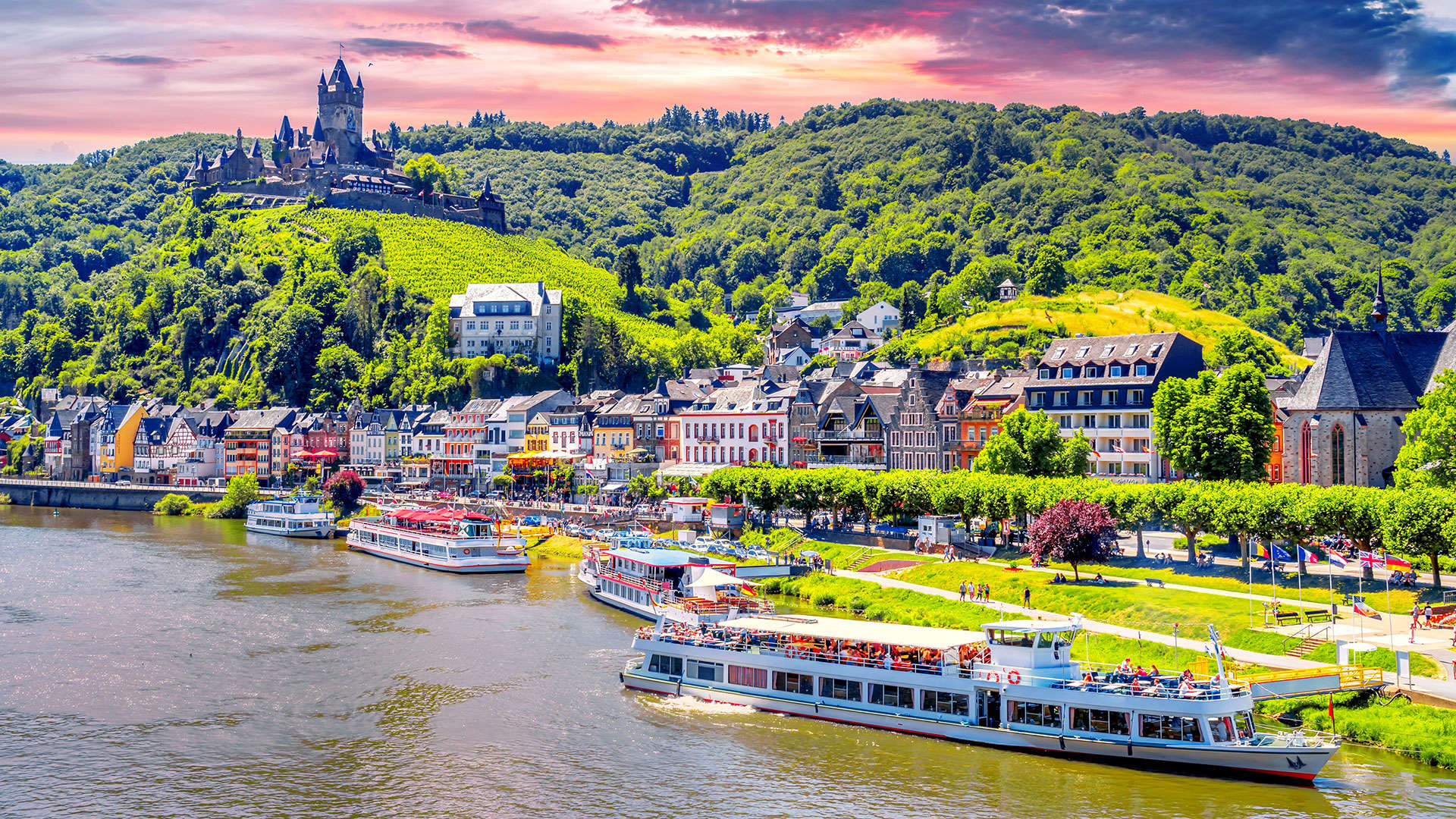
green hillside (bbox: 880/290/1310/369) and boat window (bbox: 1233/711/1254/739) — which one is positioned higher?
green hillside (bbox: 880/290/1310/369)

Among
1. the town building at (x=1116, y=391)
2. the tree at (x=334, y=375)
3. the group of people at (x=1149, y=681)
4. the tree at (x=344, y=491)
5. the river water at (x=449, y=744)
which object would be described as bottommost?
the river water at (x=449, y=744)

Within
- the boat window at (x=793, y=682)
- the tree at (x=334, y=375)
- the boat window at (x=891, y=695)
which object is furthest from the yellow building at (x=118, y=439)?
the boat window at (x=891, y=695)

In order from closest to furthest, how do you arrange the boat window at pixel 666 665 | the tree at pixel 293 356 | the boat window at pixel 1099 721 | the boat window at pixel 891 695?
the boat window at pixel 1099 721, the boat window at pixel 891 695, the boat window at pixel 666 665, the tree at pixel 293 356

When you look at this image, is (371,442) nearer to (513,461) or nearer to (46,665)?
(513,461)

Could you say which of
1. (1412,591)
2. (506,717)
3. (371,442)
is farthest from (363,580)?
(371,442)

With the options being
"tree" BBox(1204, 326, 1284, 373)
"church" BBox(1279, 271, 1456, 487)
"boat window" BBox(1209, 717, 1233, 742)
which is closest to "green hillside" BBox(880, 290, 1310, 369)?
"tree" BBox(1204, 326, 1284, 373)

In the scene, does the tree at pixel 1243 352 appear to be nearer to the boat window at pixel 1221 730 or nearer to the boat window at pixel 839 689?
the boat window at pixel 839 689

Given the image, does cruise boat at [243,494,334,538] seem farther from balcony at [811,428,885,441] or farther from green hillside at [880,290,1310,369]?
green hillside at [880,290,1310,369]
